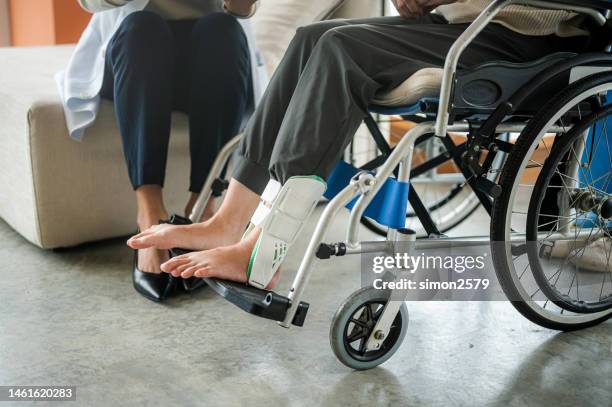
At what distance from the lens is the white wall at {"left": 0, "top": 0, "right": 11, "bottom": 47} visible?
11.9ft

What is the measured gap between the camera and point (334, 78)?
1.13 metres

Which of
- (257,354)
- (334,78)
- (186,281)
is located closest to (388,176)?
(334,78)

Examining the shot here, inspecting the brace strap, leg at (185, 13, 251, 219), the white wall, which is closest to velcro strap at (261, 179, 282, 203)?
the brace strap

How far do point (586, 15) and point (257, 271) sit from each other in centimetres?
69

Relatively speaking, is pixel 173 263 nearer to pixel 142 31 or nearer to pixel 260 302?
pixel 260 302

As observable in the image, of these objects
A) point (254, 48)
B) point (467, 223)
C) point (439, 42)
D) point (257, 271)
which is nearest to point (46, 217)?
point (254, 48)

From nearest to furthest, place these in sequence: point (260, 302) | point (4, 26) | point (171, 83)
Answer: point (260, 302) < point (171, 83) < point (4, 26)

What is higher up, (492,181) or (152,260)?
(492,181)

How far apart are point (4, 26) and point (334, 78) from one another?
303cm

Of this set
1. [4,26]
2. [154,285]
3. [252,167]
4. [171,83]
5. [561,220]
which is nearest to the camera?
[252,167]

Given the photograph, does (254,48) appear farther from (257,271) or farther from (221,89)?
(257,271)

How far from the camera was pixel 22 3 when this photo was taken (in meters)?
3.53

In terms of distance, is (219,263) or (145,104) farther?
(145,104)

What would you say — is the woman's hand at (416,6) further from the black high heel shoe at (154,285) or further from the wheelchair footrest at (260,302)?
the black high heel shoe at (154,285)
